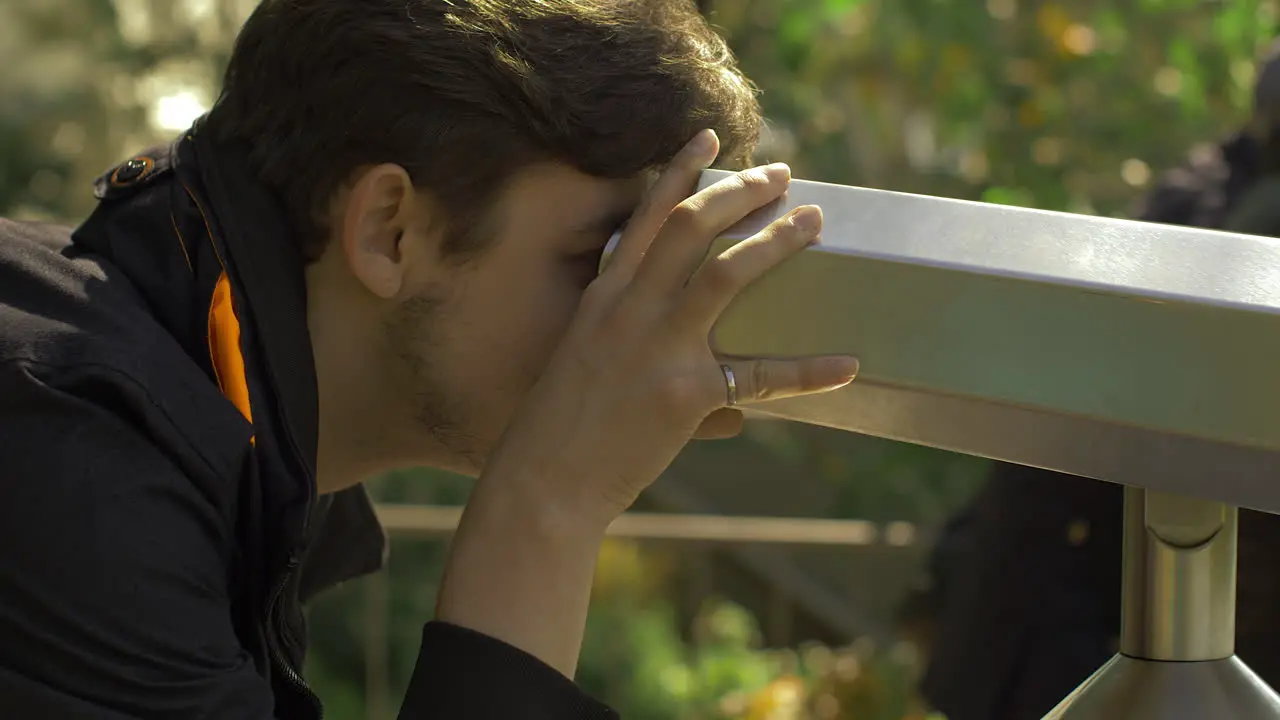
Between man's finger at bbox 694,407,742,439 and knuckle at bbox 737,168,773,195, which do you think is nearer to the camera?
knuckle at bbox 737,168,773,195

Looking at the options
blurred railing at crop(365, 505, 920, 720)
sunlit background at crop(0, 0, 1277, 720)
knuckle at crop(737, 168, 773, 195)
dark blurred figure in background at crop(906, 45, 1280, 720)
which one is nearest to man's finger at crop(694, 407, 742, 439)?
knuckle at crop(737, 168, 773, 195)

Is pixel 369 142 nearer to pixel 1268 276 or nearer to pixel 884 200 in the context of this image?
pixel 884 200

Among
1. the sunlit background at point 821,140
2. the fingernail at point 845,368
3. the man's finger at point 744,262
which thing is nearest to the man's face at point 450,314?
the man's finger at point 744,262

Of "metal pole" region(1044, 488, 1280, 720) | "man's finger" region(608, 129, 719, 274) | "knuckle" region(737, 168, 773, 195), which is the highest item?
"knuckle" region(737, 168, 773, 195)

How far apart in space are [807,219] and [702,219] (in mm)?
141

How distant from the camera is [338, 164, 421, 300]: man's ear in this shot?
4.00ft

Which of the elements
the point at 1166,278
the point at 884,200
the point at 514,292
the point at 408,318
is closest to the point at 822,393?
the point at 884,200

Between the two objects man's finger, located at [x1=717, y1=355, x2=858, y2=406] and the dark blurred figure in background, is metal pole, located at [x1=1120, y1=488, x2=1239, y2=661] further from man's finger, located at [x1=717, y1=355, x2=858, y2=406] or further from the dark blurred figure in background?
the dark blurred figure in background

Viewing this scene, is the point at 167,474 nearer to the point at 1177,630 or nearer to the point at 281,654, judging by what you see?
the point at 281,654

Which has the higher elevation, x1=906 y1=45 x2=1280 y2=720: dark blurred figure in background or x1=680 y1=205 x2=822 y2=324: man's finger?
x1=680 y1=205 x2=822 y2=324: man's finger

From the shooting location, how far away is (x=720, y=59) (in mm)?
1330

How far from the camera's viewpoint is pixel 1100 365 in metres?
0.75

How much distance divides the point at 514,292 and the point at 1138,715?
2.01 feet

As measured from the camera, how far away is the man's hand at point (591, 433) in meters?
1.02
